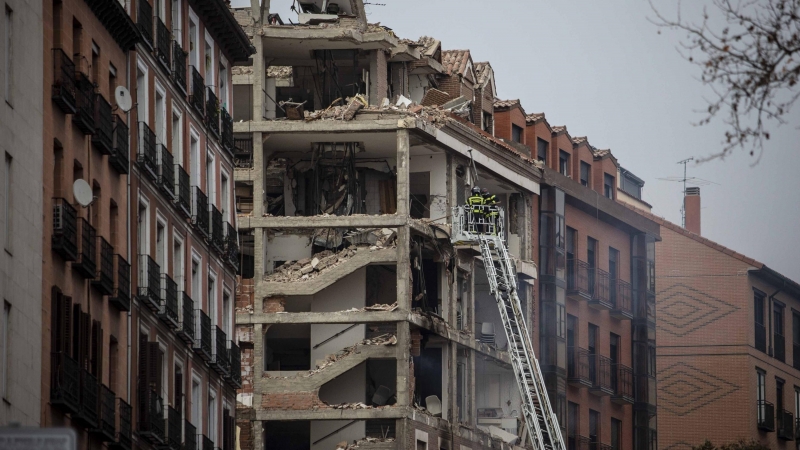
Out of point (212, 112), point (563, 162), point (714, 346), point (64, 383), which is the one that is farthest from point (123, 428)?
point (714, 346)

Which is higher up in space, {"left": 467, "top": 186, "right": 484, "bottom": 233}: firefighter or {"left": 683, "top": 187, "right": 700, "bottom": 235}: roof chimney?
{"left": 683, "top": 187, "right": 700, "bottom": 235}: roof chimney

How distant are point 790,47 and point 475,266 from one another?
182ft

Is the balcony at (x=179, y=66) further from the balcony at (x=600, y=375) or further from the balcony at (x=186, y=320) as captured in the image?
the balcony at (x=600, y=375)

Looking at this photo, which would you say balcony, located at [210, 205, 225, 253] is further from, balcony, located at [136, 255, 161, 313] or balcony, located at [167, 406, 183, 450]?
balcony, located at [136, 255, 161, 313]

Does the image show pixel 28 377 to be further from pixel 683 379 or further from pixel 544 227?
pixel 683 379

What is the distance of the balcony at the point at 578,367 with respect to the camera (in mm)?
78875

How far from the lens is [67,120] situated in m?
39.1

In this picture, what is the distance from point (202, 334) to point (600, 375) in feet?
111

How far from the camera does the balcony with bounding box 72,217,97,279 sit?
1549 inches

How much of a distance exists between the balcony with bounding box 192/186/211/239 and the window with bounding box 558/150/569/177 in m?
31.5

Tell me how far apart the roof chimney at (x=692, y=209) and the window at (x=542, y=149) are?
25.3 m

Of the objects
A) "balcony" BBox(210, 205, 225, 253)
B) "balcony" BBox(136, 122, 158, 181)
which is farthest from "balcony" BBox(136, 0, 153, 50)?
"balcony" BBox(210, 205, 225, 253)

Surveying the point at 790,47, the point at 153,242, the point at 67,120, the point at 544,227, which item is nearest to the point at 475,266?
the point at 544,227

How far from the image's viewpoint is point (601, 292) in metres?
83.1
